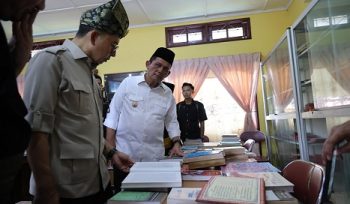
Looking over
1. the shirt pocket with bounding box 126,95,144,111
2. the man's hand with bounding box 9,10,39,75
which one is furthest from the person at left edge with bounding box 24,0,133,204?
the shirt pocket with bounding box 126,95,144,111

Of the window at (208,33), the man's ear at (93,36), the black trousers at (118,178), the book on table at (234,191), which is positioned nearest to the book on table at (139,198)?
the book on table at (234,191)

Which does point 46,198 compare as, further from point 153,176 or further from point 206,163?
point 206,163

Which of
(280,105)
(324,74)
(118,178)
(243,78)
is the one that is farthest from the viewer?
(243,78)

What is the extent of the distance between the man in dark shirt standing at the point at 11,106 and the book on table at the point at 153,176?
459 millimetres

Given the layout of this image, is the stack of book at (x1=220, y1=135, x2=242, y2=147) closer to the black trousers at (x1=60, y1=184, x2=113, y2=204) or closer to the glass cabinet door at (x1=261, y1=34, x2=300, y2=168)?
the glass cabinet door at (x1=261, y1=34, x2=300, y2=168)

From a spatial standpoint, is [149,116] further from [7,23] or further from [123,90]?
[7,23]

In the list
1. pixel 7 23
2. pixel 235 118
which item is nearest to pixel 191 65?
pixel 235 118

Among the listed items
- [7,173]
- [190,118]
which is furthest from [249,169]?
[190,118]

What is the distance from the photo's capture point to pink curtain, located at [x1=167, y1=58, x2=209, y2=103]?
16.5ft

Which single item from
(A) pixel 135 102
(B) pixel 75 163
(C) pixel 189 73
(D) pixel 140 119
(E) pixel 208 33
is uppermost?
(E) pixel 208 33

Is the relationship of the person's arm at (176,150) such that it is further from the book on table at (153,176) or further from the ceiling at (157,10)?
the ceiling at (157,10)

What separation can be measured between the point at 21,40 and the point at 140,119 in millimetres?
1214

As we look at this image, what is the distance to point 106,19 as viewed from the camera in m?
1.11

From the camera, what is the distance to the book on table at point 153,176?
3.26 ft
